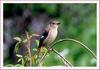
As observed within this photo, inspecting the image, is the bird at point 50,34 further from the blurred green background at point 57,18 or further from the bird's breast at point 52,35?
the blurred green background at point 57,18

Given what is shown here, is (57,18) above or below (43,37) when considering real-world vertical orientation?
above

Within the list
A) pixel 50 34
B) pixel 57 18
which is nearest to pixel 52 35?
pixel 50 34

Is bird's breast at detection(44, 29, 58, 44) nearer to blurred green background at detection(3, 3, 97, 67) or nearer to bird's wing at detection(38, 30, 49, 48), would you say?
bird's wing at detection(38, 30, 49, 48)

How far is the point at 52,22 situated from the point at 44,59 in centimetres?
16

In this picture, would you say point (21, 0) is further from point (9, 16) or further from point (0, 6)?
point (9, 16)

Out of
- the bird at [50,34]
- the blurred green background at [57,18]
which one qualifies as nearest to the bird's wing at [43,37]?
the bird at [50,34]

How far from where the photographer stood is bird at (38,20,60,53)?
1.89m

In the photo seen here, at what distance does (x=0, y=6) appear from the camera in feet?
7.13

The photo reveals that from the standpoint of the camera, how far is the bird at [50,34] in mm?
1888

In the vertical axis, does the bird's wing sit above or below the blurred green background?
below

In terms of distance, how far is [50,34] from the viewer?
6.25 feet

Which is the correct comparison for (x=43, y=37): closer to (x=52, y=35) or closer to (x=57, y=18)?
(x=52, y=35)

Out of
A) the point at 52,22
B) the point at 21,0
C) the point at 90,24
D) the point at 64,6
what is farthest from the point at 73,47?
the point at 52,22

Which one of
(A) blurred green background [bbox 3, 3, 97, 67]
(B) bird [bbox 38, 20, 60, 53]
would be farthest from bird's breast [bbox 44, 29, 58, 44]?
(A) blurred green background [bbox 3, 3, 97, 67]
